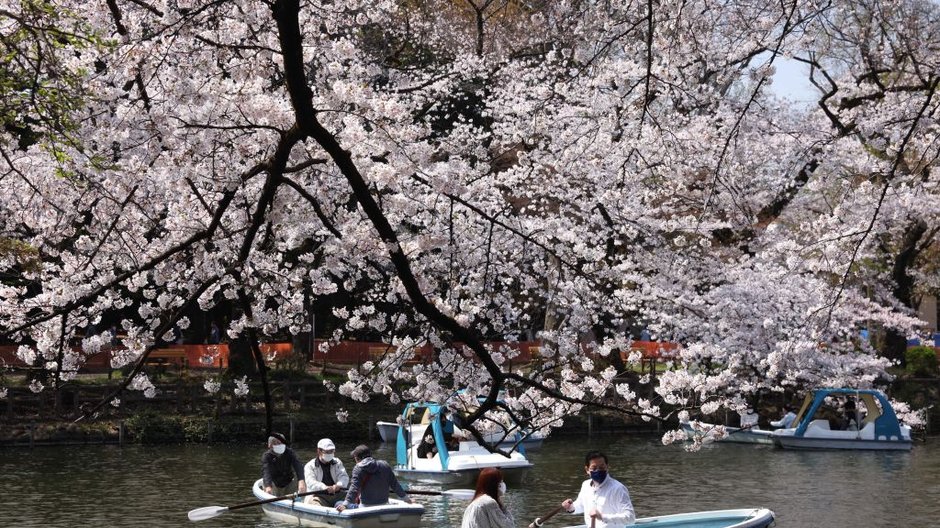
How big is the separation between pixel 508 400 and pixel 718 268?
38.3 feet

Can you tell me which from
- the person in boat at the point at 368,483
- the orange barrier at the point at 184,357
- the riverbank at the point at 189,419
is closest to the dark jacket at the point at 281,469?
the person in boat at the point at 368,483

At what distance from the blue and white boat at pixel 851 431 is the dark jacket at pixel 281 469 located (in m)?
13.5

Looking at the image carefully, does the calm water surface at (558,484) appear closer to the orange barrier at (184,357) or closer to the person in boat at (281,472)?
the person in boat at (281,472)

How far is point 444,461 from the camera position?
19375 millimetres

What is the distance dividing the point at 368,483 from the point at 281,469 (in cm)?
149

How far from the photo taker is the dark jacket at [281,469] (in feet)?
48.8

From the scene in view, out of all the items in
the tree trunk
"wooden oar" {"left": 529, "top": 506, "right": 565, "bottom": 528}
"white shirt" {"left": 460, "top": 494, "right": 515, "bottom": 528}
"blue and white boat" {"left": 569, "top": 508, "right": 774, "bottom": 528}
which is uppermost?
the tree trunk

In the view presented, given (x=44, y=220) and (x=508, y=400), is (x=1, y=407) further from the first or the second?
(x=44, y=220)

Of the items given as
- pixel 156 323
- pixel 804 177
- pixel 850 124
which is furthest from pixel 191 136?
pixel 804 177

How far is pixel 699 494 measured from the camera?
62.5ft

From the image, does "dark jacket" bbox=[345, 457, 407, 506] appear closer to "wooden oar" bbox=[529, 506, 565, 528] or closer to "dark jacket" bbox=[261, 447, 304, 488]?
"dark jacket" bbox=[261, 447, 304, 488]

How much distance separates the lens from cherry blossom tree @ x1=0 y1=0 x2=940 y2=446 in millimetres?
7438

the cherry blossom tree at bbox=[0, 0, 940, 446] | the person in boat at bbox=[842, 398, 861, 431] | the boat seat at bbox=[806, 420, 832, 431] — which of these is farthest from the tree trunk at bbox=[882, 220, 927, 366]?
the boat seat at bbox=[806, 420, 832, 431]

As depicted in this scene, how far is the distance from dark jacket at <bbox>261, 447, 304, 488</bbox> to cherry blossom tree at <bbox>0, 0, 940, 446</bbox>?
1930mm
